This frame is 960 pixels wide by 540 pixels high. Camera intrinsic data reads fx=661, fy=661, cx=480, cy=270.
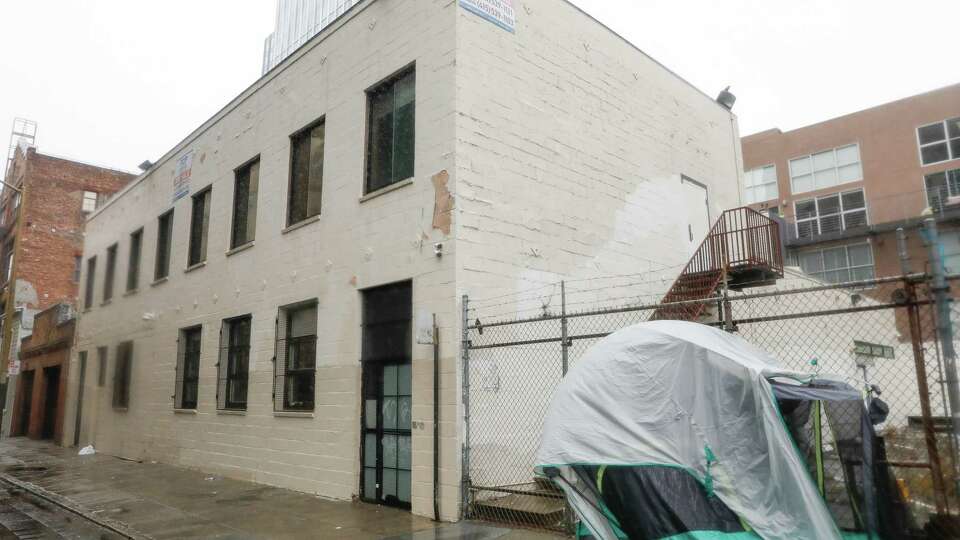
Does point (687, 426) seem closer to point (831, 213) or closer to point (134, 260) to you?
point (134, 260)

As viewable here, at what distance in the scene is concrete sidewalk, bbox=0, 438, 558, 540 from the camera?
761 centimetres

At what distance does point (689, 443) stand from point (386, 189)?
605 centimetres

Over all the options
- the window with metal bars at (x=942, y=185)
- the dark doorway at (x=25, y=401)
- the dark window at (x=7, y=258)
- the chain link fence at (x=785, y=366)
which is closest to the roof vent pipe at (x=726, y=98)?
the chain link fence at (x=785, y=366)

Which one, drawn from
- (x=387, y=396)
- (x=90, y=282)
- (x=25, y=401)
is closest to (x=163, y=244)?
(x=90, y=282)

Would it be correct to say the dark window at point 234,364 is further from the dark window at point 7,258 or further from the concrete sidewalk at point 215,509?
the dark window at point 7,258

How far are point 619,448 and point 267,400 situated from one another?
8.24 metres

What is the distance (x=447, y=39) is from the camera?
9148 mm

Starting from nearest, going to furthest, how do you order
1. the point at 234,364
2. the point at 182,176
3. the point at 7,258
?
the point at 234,364 < the point at 182,176 < the point at 7,258

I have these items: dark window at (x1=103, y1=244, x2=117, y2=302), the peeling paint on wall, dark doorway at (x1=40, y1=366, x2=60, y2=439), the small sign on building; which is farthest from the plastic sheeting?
dark doorway at (x1=40, y1=366, x2=60, y2=439)

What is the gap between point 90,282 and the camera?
21875 mm

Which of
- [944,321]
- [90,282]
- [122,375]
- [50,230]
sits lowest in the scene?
[944,321]

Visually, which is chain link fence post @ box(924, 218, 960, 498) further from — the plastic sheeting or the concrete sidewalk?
the concrete sidewalk

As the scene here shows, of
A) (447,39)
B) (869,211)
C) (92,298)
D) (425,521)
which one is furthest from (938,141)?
(92,298)

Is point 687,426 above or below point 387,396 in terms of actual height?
below
